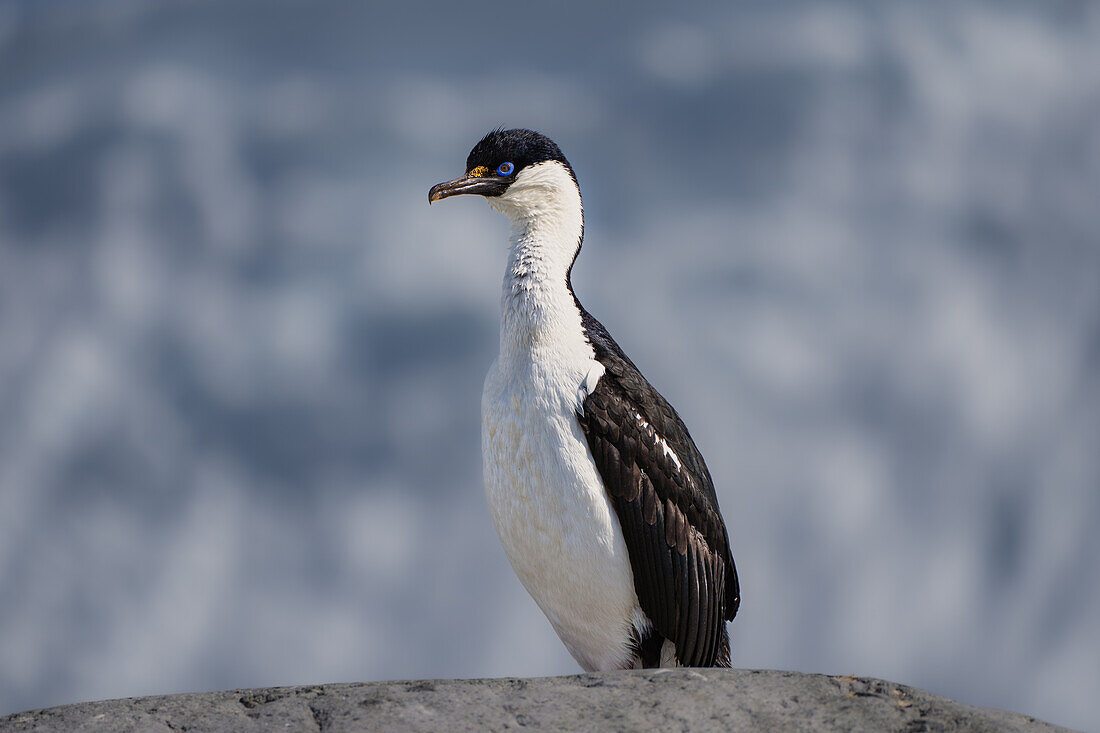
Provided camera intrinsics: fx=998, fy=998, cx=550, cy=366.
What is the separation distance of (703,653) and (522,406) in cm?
220

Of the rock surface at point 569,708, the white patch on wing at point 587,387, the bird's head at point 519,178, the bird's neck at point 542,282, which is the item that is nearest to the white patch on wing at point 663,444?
the white patch on wing at point 587,387

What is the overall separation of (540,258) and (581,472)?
1.55m

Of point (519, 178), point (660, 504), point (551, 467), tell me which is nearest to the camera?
point (551, 467)

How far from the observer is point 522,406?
21.7 ft

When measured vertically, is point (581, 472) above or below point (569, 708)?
above

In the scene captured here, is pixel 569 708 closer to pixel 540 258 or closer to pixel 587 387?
pixel 587 387

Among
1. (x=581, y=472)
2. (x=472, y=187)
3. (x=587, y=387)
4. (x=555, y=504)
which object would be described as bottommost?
(x=555, y=504)

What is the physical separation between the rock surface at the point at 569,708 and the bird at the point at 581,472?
1.69m

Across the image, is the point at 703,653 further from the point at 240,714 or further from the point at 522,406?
the point at 240,714

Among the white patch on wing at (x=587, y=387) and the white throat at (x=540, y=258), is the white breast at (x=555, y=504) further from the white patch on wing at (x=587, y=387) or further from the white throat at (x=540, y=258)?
the white throat at (x=540, y=258)

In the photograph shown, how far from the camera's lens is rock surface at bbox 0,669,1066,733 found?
4492mm

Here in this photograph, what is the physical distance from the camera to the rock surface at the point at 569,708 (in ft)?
14.7

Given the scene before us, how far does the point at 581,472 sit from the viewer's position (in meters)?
6.53

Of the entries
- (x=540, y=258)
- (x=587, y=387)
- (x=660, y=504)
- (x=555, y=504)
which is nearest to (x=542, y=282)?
(x=540, y=258)
